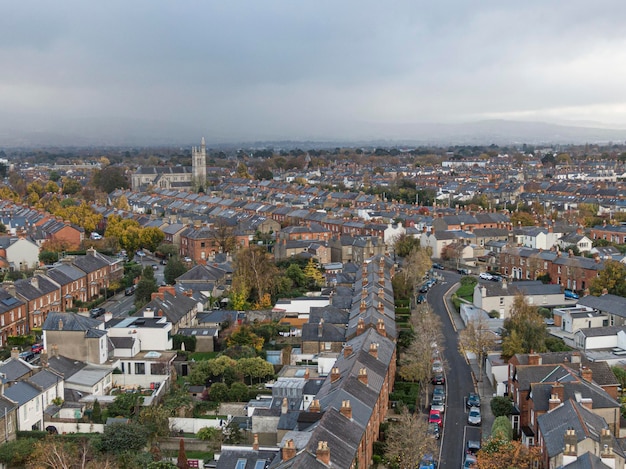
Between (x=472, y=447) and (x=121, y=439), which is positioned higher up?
(x=121, y=439)

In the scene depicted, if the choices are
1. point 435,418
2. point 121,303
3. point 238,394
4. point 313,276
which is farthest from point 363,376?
point 121,303

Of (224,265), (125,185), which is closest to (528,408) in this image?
(224,265)

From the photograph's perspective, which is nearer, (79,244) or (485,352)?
(485,352)

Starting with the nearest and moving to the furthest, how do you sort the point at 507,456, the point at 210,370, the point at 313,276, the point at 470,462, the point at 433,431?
the point at 507,456, the point at 470,462, the point at 433,431, the point at 210,370, the point at 313,276

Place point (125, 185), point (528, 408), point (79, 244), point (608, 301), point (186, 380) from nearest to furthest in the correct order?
point (528, 408)
point (186, 380)
point (608, 301)
point (79, 244)
point (125, 185)

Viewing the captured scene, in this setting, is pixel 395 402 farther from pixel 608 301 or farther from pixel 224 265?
pixel 224 265

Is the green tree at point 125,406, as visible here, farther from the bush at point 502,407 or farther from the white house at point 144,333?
the bush at point 502,407

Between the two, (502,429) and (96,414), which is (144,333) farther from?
(502,429)
